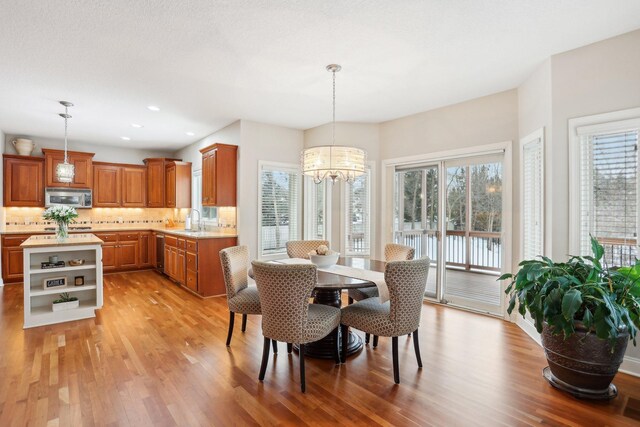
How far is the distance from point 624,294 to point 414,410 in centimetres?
170

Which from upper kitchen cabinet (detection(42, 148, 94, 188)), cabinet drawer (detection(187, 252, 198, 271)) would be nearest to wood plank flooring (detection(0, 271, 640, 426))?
cabinet drawer (detection(187, 252, 198, 271))

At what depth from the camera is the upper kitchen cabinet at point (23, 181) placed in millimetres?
6234

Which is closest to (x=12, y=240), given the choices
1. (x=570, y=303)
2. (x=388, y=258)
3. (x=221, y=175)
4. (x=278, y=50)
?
(x=221, y=175)

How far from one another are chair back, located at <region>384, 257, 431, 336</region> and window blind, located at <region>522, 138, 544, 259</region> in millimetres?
1591

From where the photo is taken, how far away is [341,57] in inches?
127

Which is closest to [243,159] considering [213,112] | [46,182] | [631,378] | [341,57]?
[213,112]

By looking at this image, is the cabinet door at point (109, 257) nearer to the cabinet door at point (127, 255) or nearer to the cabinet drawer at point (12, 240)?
the cabinet door at point (127, 255)

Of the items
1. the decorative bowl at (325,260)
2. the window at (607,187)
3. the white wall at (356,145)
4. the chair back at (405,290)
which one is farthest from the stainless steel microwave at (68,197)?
the window at (607,187)

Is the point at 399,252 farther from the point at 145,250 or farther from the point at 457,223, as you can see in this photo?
the point at 145,250

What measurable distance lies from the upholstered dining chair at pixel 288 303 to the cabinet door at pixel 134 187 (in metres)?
6.26

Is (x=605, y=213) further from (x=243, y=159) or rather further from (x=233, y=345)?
(x=243, y=159)

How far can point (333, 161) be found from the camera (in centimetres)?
330

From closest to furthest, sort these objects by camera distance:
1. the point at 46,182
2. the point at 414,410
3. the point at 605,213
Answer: the point at 414,410 < the point at 605,213 < the point at 46,182

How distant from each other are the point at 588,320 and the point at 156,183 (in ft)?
25.5
